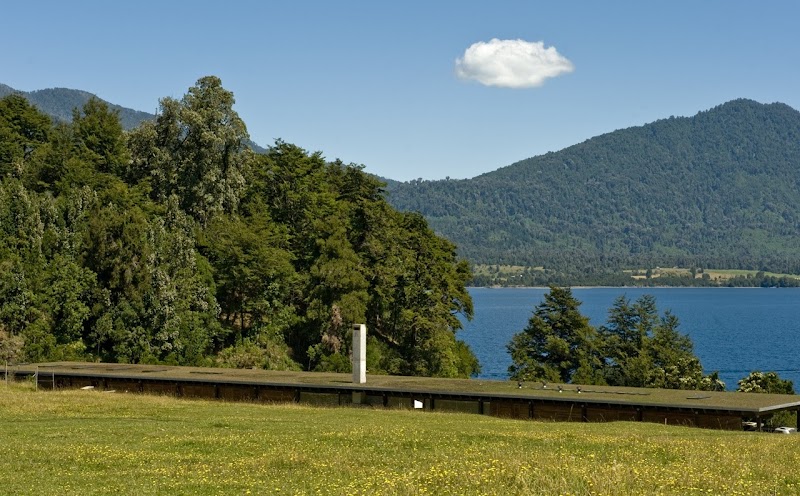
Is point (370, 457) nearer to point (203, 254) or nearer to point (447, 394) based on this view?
point (447, 394)

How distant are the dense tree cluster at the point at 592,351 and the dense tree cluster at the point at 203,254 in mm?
7636

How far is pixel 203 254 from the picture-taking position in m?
83.9

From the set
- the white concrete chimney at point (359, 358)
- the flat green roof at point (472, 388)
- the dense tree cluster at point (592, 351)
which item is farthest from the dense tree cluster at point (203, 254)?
the white concrete chimney at point (359, 358)

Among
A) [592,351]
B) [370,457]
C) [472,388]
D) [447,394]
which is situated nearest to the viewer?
[370,457]

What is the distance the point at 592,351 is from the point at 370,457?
64.9m

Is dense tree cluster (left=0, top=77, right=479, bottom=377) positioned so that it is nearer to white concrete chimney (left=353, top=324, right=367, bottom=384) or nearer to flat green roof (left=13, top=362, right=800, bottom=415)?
flat green roof (left=13, top=362, right=800, bottom=415)

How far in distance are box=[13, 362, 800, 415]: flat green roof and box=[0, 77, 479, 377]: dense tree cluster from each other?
1293 cm

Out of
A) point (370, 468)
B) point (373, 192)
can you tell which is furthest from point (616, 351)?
point (370, 468)

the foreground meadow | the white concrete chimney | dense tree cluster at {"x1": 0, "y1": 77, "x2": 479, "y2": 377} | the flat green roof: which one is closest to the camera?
the foreground meadow

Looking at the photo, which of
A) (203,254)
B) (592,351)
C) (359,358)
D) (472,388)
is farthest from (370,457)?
(592,351)

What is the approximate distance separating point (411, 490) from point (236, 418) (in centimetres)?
1937

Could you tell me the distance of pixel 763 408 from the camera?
38.9m

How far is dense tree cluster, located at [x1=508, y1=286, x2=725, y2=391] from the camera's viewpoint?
80812mm

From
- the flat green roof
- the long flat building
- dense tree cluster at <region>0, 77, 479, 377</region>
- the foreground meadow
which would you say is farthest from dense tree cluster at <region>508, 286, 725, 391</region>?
the foreground meadow
